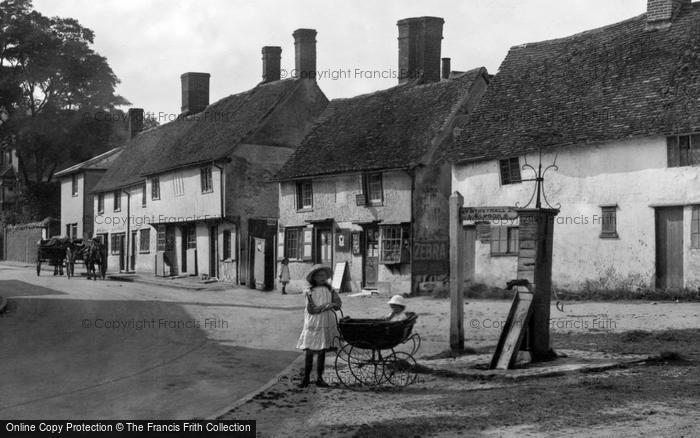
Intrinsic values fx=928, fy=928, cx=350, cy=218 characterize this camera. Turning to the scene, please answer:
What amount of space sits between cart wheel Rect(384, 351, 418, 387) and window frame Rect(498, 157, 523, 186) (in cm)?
1548

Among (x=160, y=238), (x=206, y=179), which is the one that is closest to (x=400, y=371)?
(x=206, y=179)

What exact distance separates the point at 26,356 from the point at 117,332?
12.4 ft

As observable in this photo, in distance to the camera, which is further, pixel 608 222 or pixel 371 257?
pixel 371 257

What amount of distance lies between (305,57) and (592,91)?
16117 millimetres

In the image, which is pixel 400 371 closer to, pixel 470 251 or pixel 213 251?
pixel 470 251

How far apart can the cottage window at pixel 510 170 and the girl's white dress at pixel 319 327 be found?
1674 centimetres

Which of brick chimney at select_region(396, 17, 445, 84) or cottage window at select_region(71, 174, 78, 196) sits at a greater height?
brick chimney at select_region(396, 17, 445, 84)

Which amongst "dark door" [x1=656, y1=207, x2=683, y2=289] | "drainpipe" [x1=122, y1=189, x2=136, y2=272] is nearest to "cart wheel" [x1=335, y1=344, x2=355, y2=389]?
"dark door" [x1=656, y1=207, x2=683, y2=289]

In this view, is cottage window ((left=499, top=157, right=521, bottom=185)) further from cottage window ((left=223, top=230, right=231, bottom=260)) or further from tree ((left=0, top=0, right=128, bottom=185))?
tree ((left=0, top=0, right=128, bottom=185))

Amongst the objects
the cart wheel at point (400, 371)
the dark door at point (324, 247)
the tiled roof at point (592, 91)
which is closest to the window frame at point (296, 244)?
the dark door at point (324, 247)

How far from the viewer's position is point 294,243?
3556 centimetres

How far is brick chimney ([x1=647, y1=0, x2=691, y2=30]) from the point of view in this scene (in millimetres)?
27797

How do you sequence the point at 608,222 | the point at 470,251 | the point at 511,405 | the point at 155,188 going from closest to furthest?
the point at 511,405
the point at 608,222
the point at 470,251
the point at 155,188

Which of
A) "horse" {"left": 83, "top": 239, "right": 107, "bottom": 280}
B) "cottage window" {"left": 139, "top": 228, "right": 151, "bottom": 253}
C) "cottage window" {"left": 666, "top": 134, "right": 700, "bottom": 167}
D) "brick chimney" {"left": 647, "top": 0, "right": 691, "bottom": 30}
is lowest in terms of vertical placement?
"horse" {"left": 83, "top": 239, "right": 107, "bottom": 280}
